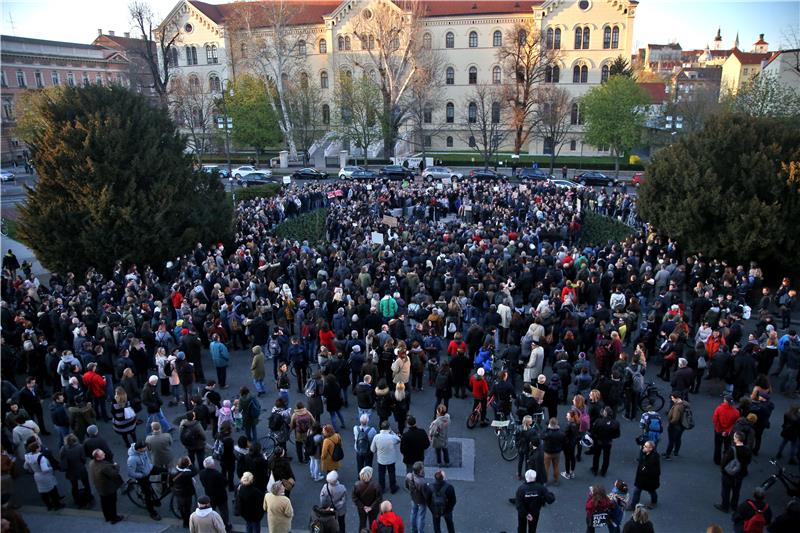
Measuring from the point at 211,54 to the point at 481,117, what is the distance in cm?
3115

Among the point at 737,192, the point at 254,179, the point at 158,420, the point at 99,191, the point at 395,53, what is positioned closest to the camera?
the point at 158,420

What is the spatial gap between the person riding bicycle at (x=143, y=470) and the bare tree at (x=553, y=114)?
45.4m

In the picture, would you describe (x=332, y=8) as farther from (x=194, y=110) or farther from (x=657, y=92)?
(x=657, y=92)

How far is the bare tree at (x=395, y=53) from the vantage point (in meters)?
53.6

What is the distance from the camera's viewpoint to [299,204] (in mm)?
29359

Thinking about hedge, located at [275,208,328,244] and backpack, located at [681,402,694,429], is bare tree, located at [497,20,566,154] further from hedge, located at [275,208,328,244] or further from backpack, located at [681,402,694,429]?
backpack, located at [681,402,694,429]

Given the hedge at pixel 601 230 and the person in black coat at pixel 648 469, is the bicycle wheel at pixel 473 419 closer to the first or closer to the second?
the person in black coat at pixel 648 469

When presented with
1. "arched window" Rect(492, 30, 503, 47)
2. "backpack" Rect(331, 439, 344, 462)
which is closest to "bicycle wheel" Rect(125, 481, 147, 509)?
"backpack" Rect(331, 439, 344, 462)

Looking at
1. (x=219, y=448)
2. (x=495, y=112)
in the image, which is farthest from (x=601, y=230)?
(x=495, y=112)

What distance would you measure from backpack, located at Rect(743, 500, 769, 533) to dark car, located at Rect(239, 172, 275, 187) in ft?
131

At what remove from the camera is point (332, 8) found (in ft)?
205

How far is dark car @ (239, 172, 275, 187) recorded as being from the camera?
142 ft

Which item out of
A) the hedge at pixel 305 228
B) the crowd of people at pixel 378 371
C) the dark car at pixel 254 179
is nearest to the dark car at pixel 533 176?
the hedge at pixel 305 228

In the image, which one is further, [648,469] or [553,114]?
[553,114]
